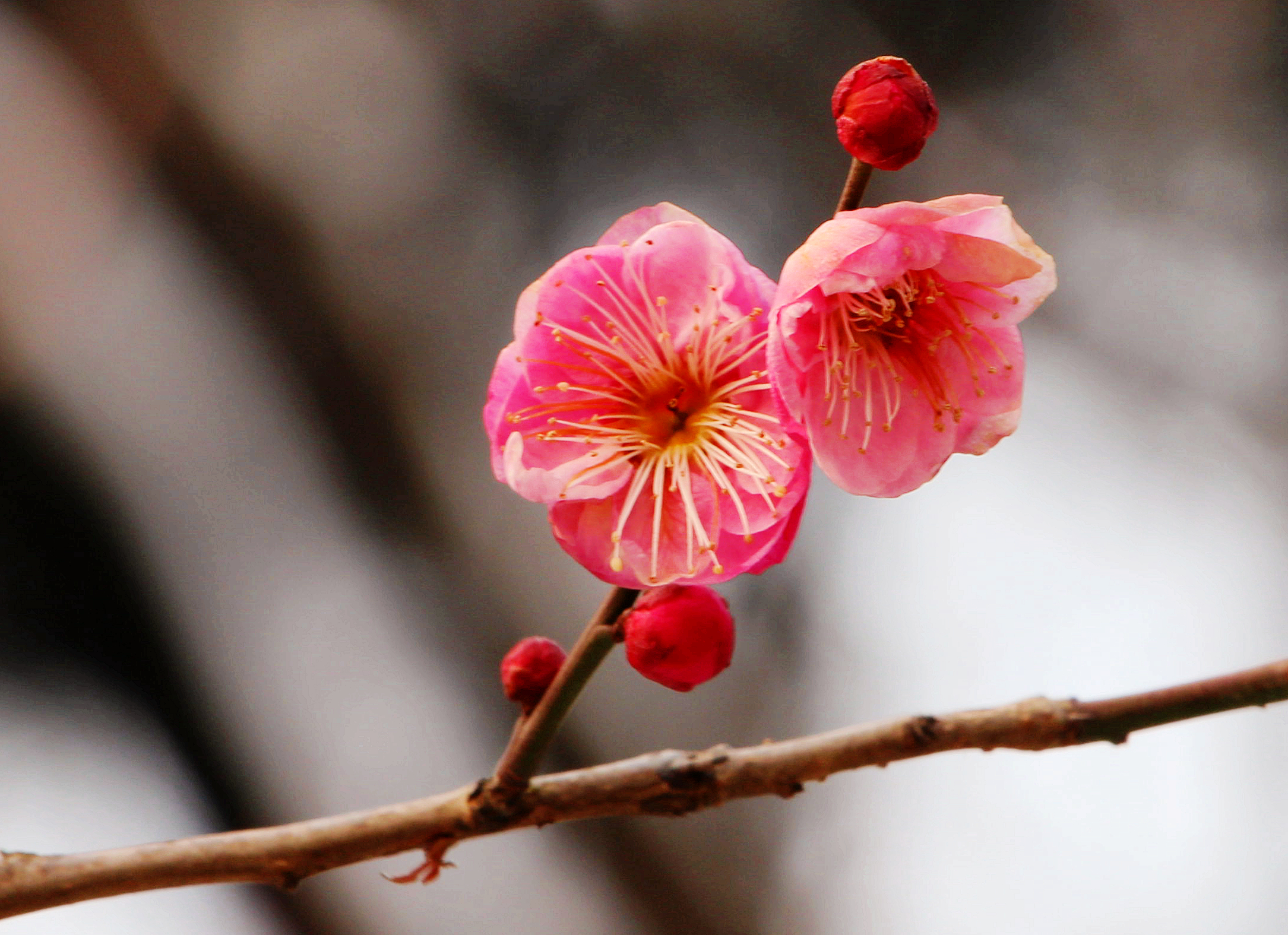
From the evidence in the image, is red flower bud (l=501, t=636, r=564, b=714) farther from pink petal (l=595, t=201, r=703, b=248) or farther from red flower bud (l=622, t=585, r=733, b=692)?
pink petal (l=595, t=201, r=703, b=248)

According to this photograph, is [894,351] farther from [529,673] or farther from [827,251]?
[529,673]

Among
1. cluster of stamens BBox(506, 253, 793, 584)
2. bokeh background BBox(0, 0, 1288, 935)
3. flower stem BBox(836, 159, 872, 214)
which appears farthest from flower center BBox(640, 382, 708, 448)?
bokeh background BBox(0, 0, 1288, 935)

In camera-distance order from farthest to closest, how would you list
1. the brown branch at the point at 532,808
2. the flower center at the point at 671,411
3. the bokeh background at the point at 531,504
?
1. the bokeh background at the point at 531,504
2. the flower center at the point at 671,411
3. the brown branch at the point at 532,808

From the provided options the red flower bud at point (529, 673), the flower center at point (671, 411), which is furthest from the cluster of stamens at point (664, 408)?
the red flower bud at point (529, 673)

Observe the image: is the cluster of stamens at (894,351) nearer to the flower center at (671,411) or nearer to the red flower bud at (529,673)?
the flower center at (671,411)

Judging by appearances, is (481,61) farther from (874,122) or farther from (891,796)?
(891,796)

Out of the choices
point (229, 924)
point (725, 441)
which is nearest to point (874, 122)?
point (725, 441)
